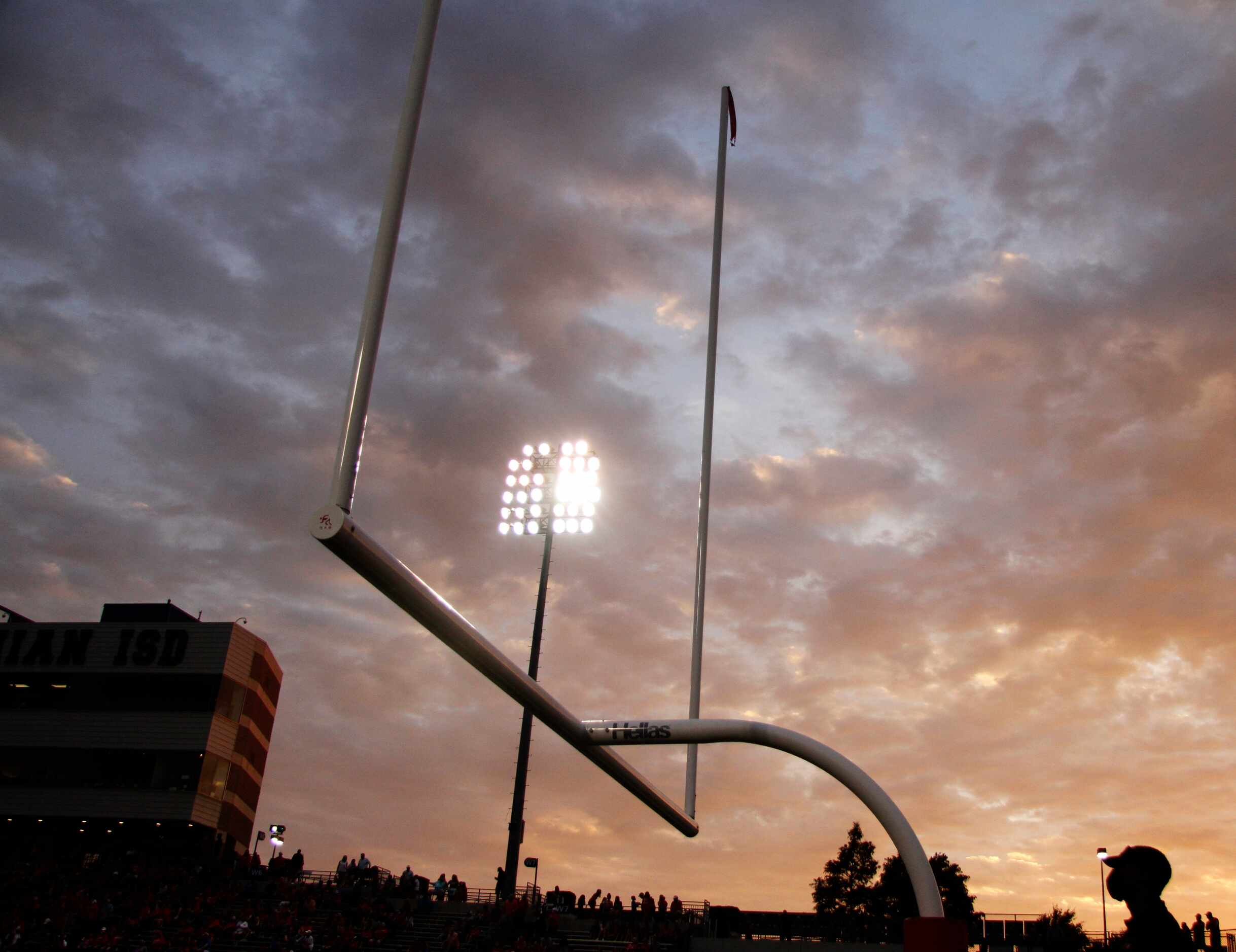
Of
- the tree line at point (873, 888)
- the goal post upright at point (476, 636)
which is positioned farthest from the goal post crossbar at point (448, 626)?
the tree line at point (873, 888)

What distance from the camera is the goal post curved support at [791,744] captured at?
5203mm

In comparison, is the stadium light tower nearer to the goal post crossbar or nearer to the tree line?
the goal post crossbar

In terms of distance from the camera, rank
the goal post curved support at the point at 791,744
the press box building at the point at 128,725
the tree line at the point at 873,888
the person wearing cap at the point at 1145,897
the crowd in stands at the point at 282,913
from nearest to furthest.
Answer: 1. the person wearing cap at the point at 1145,897
2. the goal post curved support at the point at 791,744
3. the crowd in stands at the point at 282,913
4. the press box building at the point at 128,725
5. the tree line at the point at 873,888

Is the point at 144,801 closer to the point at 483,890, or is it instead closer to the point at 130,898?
the point at 130,898

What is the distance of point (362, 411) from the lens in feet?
11.5

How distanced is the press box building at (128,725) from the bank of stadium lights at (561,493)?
55.0 feet

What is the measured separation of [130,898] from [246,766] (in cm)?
1105

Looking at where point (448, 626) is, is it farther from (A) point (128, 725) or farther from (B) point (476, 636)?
(A) point (128, 725)

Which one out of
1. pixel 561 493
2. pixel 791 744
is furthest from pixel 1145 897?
pixel 561 493

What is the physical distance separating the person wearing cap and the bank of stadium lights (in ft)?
51.4

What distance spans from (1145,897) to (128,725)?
33588 millimetres

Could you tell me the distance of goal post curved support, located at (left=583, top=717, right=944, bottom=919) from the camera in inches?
205

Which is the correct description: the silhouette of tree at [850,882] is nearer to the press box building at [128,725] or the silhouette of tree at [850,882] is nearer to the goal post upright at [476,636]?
the press box building at [128,725]

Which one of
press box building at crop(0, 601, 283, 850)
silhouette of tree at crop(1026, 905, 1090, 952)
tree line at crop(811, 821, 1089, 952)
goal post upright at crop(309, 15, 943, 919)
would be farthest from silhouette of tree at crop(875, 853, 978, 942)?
goal post upright at crop(309, 15, 943, 919)
